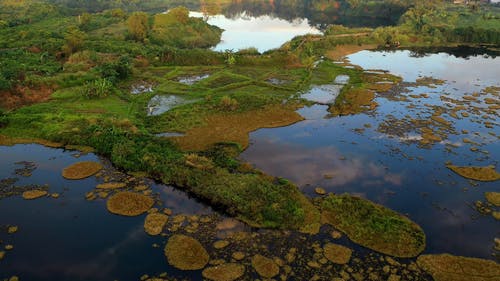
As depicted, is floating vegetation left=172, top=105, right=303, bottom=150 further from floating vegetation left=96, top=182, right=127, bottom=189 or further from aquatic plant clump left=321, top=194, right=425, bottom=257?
aquatic plant clump left=321, top=194, right=425, bottom=257

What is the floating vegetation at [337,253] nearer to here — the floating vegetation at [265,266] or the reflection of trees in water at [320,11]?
the floating vegetation at [265,266]

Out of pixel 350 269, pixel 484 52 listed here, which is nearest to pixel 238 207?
pixel 350 269

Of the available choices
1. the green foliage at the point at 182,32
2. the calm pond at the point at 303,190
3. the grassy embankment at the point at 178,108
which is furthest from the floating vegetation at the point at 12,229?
the green foliage at the point at 182,32

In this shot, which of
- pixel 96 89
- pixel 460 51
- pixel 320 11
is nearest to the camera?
pixel 96 89

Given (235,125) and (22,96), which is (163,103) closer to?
(235,125)

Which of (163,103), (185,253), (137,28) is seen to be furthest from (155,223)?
(137,28)
